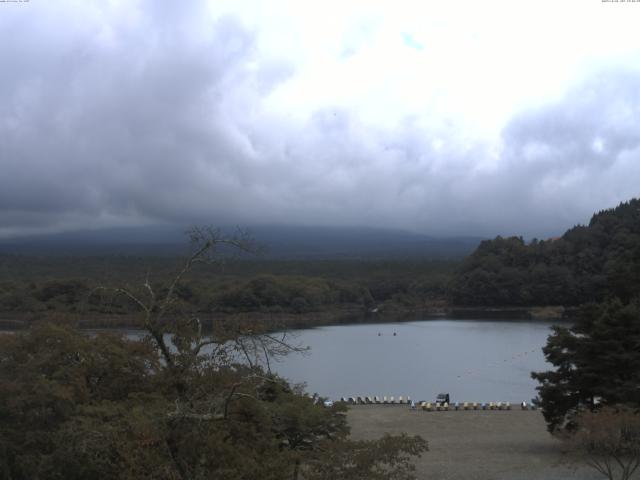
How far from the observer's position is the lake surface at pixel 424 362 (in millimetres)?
38406

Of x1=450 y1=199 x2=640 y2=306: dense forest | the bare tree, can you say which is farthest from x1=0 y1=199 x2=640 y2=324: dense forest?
the bare tree

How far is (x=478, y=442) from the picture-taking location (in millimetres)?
22109

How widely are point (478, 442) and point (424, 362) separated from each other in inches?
1066

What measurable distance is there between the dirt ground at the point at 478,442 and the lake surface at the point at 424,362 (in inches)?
213

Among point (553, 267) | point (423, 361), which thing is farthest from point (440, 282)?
point (423, 361)

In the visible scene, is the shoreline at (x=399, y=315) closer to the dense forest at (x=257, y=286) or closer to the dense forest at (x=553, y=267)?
the dense forest at (x=257, y=286)

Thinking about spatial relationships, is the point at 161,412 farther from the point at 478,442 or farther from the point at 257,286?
the point at 257,286

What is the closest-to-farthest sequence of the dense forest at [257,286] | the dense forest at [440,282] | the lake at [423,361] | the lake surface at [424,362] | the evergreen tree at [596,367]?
the evergreen tree at [596,367] → the lake at [423,361] → the lake surface at [424,362] → the dense forest at [257,286] → the dense forest at [440,282]

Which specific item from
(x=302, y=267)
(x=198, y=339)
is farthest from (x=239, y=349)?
(x=302, y=267)

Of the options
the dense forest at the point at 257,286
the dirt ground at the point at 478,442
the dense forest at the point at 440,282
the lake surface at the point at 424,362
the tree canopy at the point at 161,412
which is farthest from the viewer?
the dense forest at the point at 440,282

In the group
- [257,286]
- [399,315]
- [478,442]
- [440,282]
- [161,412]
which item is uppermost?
[161,412]

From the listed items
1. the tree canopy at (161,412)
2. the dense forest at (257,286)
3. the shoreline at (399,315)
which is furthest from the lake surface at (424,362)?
the tree canopy at (161,412)

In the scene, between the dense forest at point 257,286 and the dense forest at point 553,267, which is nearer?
the dense forest at point 257,286

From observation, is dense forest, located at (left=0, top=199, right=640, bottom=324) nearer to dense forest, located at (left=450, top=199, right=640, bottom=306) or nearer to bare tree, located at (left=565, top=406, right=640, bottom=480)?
dense forest, located at (left=450, top=199, right=640, bottom=306)
